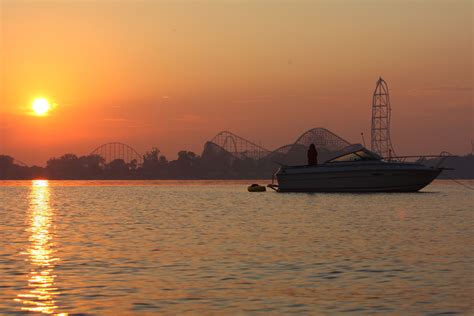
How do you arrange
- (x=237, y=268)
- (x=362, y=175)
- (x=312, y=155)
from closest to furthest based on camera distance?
(x=237, y=268)
(x=362, y=175)
(x=312, y=155)

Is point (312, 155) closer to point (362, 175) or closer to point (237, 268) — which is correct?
point (362, 175)

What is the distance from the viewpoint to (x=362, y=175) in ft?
276

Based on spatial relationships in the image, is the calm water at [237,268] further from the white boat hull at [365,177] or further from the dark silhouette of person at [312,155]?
the dark silhouette of person at [312,155]

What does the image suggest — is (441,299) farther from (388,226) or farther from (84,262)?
(388,226)

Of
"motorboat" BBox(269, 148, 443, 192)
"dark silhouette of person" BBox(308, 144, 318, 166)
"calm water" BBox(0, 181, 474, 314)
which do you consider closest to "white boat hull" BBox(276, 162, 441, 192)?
"motorboat" BBox(269, 148, 443, 192)

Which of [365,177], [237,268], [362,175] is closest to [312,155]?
[362,175]

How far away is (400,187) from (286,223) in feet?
148

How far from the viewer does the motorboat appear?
84250 millimetres

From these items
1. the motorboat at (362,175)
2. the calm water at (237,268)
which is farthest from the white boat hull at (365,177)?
the calm water at (237,268)

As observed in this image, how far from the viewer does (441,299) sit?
60.3ft

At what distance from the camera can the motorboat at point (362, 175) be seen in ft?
276

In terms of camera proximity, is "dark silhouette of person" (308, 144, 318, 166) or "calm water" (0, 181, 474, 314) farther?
"dark silhouette of person" (308, 144, 318, 166)

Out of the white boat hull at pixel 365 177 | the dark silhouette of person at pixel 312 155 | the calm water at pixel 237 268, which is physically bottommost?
the calm water at pixel 237 268

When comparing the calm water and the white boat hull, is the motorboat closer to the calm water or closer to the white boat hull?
the white boat hull
